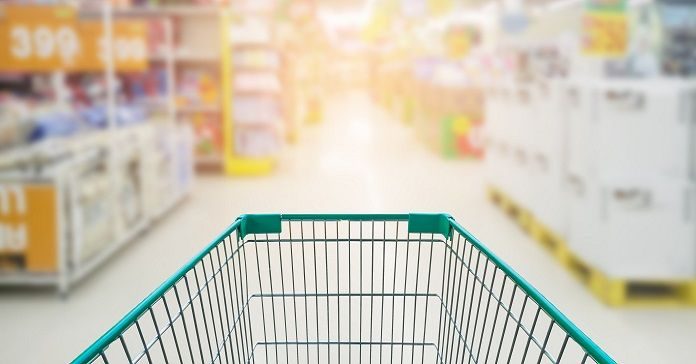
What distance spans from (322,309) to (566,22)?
392 cm

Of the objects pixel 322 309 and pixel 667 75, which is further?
pixel 667 75

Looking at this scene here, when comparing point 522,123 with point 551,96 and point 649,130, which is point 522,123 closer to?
point 551,96

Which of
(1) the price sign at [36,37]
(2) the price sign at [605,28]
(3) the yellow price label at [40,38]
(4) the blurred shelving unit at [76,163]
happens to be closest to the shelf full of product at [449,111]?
(4) the blurred shelving unit at [76,163]

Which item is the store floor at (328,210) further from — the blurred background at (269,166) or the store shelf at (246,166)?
the store shelf at (246,166)

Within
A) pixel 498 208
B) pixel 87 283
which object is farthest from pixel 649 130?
pixel 87 283

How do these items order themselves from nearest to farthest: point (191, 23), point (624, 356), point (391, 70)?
point (624, 356) < point (191, 23) < point (391, 70)

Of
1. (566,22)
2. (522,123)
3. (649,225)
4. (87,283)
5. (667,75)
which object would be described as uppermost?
(566,22)

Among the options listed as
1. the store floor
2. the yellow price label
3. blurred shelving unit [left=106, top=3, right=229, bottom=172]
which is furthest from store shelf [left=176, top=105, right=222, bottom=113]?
the yellow price label

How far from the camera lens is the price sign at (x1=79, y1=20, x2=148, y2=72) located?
182 inches

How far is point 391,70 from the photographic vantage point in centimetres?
1961

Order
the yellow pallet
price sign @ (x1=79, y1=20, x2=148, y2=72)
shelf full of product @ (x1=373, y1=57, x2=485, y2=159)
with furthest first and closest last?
1. shelf full of product @ (x1=373, y1=57, x2=485, y2=159)
2. the yellow pallet
3. price sign @ (x1=79, y1=20, x2=148, y2=72)

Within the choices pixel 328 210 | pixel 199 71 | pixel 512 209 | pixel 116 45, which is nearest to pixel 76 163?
pixel 116 45

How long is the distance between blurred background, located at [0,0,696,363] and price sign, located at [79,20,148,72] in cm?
1

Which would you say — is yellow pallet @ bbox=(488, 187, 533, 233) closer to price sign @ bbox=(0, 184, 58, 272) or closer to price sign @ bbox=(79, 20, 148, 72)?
price sign @ bbox=(79, 20, 148, 72)
